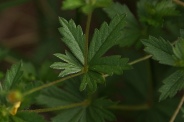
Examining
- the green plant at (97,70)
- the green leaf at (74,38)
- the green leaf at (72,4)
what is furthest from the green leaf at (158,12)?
the green leaf at (72,4)

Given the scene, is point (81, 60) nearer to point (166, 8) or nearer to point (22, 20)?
point (166, 8)

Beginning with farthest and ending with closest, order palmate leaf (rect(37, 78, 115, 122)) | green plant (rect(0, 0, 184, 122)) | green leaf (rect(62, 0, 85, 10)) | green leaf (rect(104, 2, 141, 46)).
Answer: green leaf (rect(104, 2, 141, 46)), palmate leaf (rect(37, 78, 115, 122)), green plant (rect(0, 0, 184, 122)), green leaf (rect(62, 0, 85, 10))

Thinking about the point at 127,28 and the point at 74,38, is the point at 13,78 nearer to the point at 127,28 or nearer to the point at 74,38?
the point at 74,38

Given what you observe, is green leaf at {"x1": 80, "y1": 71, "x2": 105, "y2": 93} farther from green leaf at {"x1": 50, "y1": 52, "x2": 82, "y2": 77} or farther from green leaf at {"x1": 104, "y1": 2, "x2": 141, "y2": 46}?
green leaf at {"x1": 104, "y1": 2, "x2": 141, "y2": 46}

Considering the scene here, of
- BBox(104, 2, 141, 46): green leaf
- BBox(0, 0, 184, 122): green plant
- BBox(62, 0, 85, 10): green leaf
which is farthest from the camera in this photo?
BBox(104, 2, 141, 46): green leaf

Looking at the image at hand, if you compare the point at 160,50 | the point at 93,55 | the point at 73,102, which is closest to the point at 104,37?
the point at 93,55

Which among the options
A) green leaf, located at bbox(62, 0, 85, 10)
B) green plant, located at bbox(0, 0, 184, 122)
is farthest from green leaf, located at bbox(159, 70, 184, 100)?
green leaf, located at bbox(62, 0, 85, 10)

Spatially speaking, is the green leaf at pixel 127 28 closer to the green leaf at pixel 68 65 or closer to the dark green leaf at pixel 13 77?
the green leaf at pixel 68 65
